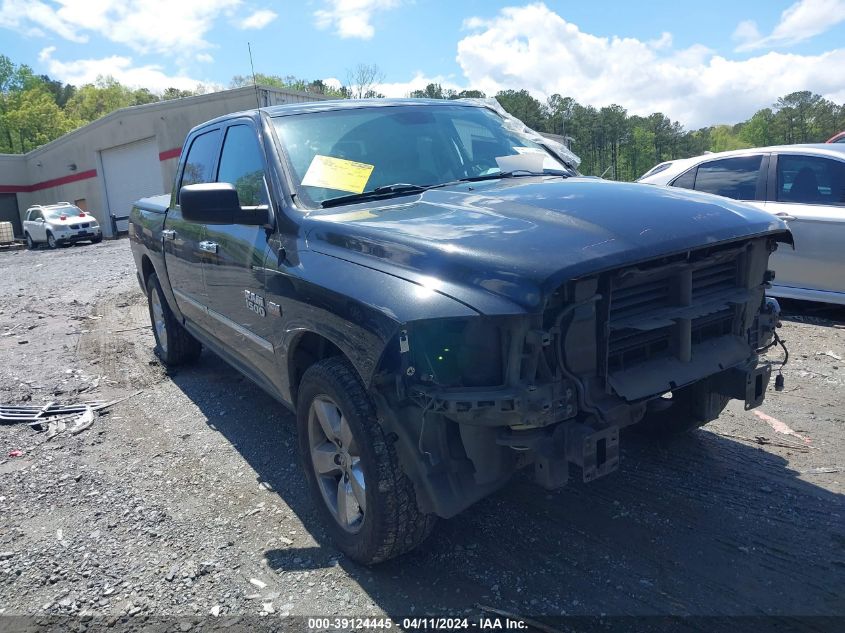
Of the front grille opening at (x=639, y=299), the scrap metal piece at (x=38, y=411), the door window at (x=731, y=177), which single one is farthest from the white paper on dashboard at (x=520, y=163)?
the scrap metal piece at (x=38, y=411)

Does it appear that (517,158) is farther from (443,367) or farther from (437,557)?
(437,557)

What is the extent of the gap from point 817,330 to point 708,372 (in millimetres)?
4054

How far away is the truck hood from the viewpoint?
222 centimetres

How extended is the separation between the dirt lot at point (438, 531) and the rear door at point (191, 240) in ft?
2.83

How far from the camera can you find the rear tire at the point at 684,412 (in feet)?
10.4

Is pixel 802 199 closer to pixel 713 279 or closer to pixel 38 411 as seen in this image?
pixel 713 279

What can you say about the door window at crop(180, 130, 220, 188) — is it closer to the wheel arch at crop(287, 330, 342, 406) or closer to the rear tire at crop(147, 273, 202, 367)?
the rear tire at crop(147, 273, 202, 367)

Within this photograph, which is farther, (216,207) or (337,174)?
(337,174)

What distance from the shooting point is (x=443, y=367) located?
2.27 m

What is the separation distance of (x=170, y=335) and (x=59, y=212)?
2373cm

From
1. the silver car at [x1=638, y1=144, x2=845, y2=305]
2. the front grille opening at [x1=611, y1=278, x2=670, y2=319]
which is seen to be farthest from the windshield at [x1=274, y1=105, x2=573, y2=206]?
the silver car at [x1=638, y1=144, x2=845, y2=305]

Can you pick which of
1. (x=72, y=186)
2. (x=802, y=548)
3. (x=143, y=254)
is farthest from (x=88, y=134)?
(x=802, y=548)

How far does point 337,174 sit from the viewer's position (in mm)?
3404

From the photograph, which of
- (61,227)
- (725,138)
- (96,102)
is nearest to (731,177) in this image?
(61,227)
